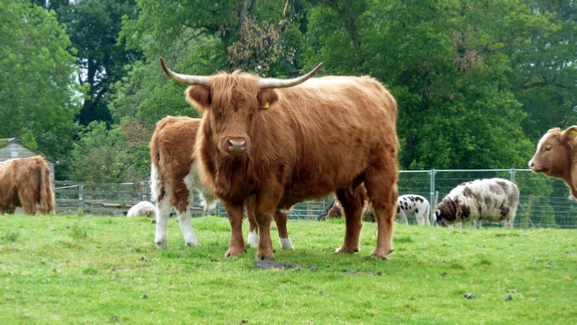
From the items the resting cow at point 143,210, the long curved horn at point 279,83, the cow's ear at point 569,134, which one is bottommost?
the resting cow at point 143,210

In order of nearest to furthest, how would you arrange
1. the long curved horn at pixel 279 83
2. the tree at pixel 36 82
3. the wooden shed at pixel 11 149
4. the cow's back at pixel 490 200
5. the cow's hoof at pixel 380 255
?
the long curved horn at pixel 279 83, the cow's hoof at pixel 380 255, the cow's back at pixel 490 200, the wooden shed at pixel 11 149, the tree at pixel 36 82

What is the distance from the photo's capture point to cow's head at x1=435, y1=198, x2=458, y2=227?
20703mm

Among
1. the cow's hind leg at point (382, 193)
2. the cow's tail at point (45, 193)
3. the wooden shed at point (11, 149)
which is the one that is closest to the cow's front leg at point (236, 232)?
the cow's hind leg at point (382, 193)

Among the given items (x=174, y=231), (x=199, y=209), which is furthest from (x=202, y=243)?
(x=199, y=209)

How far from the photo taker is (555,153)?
11.5 metres

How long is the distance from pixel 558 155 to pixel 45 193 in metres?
13.6

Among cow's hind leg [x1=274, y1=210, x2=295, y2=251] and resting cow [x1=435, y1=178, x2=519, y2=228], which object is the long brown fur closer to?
cow's hind leg [x1=274, y1=210, x2=295, y2=251]

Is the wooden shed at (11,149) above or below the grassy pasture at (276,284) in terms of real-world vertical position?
above

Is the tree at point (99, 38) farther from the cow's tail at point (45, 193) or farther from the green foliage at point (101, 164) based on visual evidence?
the cow's tail at point (45, 193)

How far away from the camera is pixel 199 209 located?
86.1ft

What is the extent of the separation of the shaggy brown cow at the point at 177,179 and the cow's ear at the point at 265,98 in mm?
1868

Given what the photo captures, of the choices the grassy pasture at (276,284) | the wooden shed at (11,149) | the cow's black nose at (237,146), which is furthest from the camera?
the wooden shed at (11,149)

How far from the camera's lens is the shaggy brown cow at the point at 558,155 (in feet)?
37.2

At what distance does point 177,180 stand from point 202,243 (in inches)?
51.5
